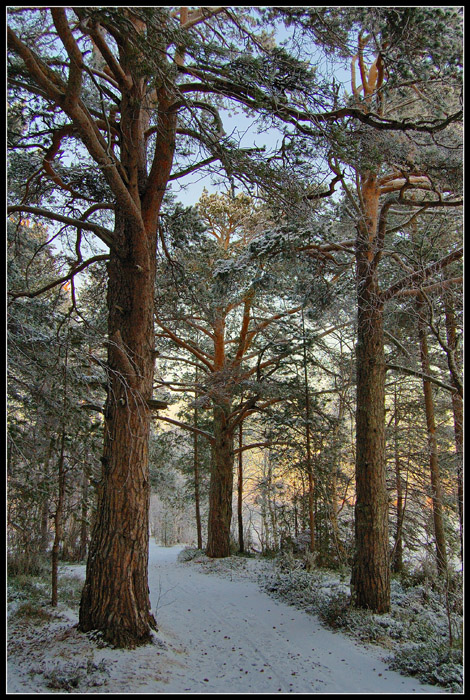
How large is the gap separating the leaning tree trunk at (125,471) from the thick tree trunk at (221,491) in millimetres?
7441

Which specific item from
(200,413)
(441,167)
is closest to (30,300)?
(441,167)

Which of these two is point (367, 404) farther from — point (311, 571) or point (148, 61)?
point (148, 61)

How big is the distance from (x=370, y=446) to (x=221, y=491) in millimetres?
6963

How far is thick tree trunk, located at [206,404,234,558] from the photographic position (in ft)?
41.3

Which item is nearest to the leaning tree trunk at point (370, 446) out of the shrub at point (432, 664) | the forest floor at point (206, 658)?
the forest floor at point (206, 658)

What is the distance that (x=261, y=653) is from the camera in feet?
16.9

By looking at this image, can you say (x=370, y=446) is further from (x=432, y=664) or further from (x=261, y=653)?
(x=261, y=653)

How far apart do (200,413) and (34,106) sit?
12.1m

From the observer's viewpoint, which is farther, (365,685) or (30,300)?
(30,300)

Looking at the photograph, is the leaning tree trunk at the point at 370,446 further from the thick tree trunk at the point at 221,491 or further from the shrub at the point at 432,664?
the thick tree trunk at the point at 221,491

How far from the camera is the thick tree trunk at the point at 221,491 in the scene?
1259 centimetres

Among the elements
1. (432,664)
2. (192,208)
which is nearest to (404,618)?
(432,664)

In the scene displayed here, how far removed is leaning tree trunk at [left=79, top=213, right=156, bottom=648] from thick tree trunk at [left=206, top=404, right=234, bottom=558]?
744cm

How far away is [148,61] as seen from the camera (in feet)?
11.6
